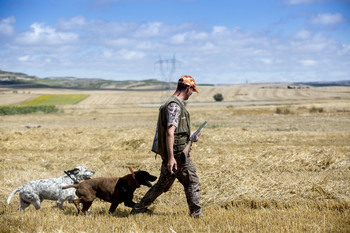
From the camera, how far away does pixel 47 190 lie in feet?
21.2

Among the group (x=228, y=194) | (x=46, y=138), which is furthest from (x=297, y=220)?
(x=46, y=138)

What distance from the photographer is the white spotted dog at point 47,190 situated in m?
6.36

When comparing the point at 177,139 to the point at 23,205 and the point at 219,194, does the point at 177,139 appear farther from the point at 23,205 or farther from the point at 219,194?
the point at 23,205

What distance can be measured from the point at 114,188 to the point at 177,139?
1514 millimetres

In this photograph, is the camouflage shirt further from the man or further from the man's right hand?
the man's right hand

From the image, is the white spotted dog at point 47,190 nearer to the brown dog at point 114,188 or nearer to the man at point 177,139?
the brown dog at point 114,188

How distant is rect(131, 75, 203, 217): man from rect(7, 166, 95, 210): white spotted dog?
2.00 meters

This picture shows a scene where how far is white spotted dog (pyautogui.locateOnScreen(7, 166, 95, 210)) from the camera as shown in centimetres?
636

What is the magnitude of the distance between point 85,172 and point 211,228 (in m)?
2.86

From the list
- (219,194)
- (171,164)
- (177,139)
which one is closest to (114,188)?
(171,164)

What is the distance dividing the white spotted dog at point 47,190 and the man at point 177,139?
6.55ft

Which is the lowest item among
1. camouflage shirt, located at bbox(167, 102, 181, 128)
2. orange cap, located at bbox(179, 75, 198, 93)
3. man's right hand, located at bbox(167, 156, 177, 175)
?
man's right hand, located at bbox(167, 156, 177, 175)

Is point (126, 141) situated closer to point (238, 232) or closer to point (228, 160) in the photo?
point (228, 160)

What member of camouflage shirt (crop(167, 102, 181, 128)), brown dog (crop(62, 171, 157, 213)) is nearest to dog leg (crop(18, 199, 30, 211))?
brown dog (crop(62, 171, 157, 213))
